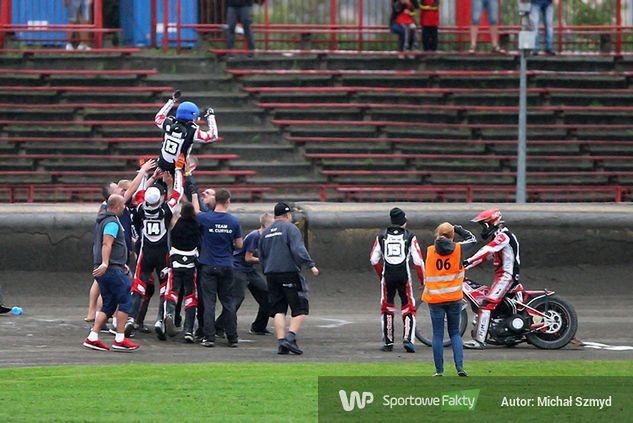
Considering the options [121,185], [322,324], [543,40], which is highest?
[543,40]

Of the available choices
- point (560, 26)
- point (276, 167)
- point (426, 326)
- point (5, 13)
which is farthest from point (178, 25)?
point (426, 326)

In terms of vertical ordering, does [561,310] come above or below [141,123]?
below

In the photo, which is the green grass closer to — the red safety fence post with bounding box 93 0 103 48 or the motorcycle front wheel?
the motorcycle front wheel

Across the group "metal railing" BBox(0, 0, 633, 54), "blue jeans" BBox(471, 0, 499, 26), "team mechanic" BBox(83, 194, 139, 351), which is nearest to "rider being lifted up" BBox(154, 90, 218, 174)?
"team mechanic" BBox(83, 194, 139, 351)

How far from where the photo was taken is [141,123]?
978 inches

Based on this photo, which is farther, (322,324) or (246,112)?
(246,112)

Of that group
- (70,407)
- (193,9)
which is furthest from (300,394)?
(193,9)

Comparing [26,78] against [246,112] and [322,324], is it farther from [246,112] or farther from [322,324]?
[322,324]

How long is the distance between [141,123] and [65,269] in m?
4.99

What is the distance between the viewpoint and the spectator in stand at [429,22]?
88.6 feet

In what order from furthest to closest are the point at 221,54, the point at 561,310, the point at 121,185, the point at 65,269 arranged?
the point at 221,54 → the point at 65,269 → the point at 121,185 → the point at 561,310

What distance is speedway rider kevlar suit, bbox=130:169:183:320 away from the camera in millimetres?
17484

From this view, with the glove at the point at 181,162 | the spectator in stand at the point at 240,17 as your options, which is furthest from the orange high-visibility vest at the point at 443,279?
the spectator in stand at the point at 240,17

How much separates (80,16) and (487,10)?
765 cm
